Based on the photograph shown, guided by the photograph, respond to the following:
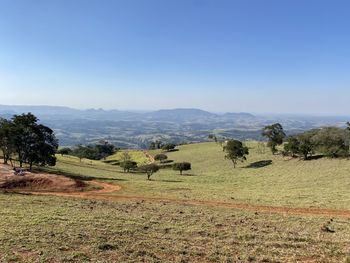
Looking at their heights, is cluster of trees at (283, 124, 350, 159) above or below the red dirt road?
above

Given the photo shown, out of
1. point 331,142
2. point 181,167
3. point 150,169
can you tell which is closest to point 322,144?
point 331,142

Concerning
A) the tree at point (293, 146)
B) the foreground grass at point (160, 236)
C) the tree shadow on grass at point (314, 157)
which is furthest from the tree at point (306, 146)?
the foreground grass at point (160, 236)

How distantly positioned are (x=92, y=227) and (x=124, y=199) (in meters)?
15.4

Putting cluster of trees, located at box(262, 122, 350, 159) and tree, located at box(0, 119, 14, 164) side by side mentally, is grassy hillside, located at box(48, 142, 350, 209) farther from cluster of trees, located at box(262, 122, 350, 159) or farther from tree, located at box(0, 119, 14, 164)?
tree, located at box(0, 119, 14, 164)

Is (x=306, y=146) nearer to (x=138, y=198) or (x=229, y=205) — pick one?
(x=229, y=205)

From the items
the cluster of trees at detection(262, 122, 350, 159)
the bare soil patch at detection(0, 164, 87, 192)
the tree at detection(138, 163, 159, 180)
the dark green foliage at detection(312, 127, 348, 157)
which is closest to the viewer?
the bare soil patch at detection(0, 164, 87, 192)

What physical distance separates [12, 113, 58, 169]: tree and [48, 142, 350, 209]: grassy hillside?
28.0 feet

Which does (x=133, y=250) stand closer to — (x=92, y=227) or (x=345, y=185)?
(x=92, y=227)

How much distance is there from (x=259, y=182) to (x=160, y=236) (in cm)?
4453

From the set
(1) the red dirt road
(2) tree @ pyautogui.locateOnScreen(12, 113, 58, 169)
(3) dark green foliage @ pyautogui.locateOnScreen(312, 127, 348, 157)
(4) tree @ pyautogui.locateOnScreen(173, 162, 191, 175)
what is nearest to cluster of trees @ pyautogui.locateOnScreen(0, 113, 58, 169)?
(2) tree @ pyautogui.locateOnScreen(12, 113, 58, 169)

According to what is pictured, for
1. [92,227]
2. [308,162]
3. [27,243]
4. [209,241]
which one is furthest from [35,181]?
[308,162]

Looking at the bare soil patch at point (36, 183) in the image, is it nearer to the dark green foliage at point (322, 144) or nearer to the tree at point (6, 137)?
the tree at point (6, 137)

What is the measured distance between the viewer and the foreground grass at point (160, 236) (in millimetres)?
16859

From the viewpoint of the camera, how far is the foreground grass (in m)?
16.9
